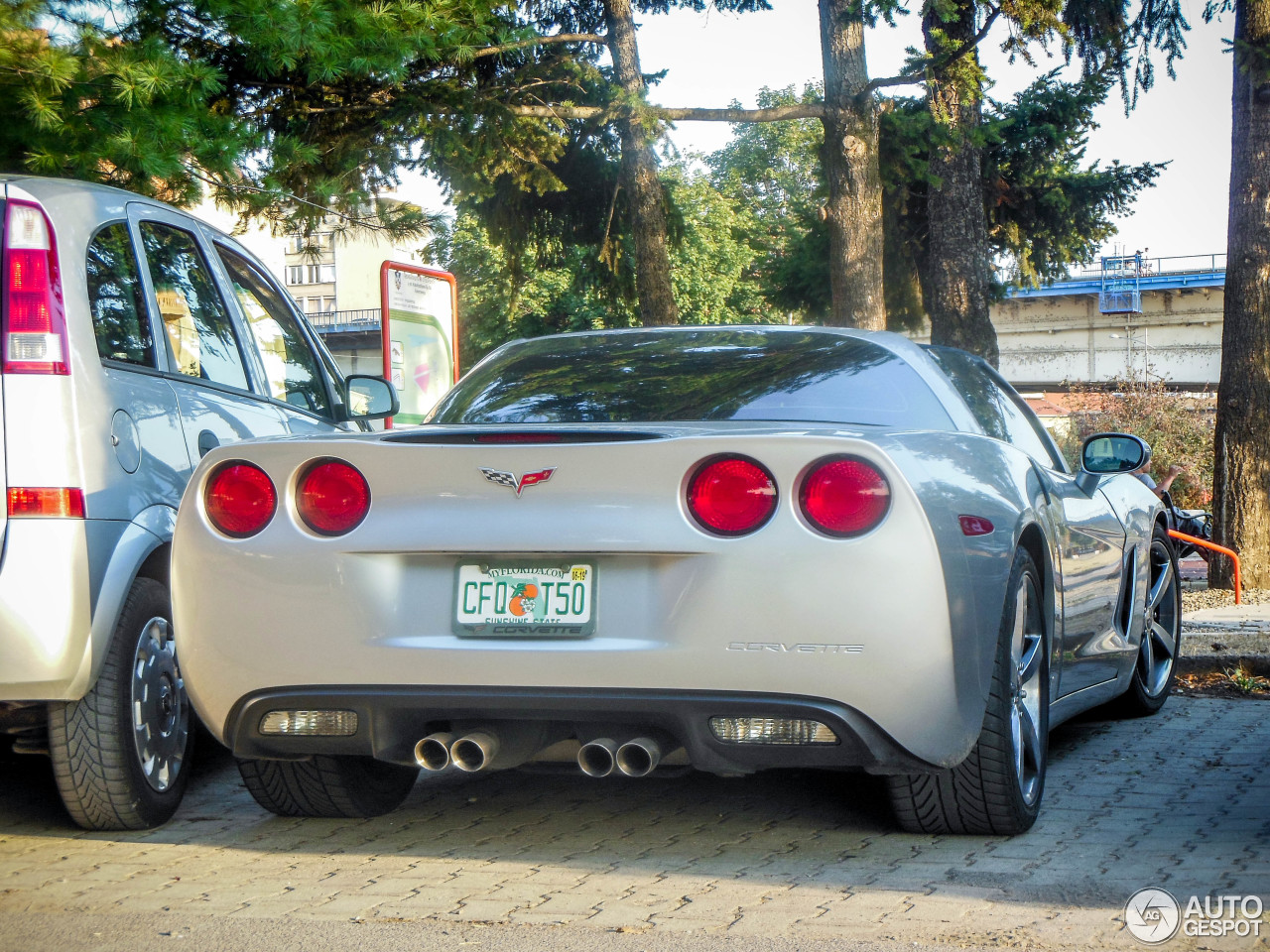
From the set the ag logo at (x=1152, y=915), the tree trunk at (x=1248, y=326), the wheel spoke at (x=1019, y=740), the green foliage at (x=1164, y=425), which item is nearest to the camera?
the ag logo at (x=1152, y=915)

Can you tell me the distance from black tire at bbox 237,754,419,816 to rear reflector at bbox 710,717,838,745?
1363 millimetres

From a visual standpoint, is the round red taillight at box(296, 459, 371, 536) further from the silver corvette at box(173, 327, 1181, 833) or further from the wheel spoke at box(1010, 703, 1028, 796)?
the wheel spoke at box(1010, 703, 1028, 796)

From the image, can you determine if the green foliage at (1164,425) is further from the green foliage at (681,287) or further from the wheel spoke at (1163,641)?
the wheel spoke at (1163,641)

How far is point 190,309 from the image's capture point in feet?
18.2

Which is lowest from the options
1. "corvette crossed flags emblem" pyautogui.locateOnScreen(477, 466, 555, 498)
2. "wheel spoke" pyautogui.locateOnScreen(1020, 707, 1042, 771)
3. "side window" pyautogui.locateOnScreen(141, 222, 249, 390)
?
"wheel spoke" pyautogui.locateOnScreen(1020, 707, 1042, 771)

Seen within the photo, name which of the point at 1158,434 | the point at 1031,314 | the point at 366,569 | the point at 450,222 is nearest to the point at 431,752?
the point at 366,569

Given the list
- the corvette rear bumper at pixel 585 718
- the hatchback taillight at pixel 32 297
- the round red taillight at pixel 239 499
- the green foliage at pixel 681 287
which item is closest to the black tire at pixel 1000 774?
the corvette rear bumper at pixel 585 718

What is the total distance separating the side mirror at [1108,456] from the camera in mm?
5809

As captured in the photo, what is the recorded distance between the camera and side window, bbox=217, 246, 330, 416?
6137 mm

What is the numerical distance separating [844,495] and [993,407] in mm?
1690

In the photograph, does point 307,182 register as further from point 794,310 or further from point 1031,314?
point 1031,314

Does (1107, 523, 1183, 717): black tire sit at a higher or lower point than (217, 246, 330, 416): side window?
lower

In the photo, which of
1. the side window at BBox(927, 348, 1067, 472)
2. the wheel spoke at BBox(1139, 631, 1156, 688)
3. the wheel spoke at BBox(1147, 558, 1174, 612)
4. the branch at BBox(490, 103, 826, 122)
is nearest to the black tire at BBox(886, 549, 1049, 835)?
the side window at BBox(927, 348, 1067, 472)

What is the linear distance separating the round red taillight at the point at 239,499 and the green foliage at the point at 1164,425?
25790mm
